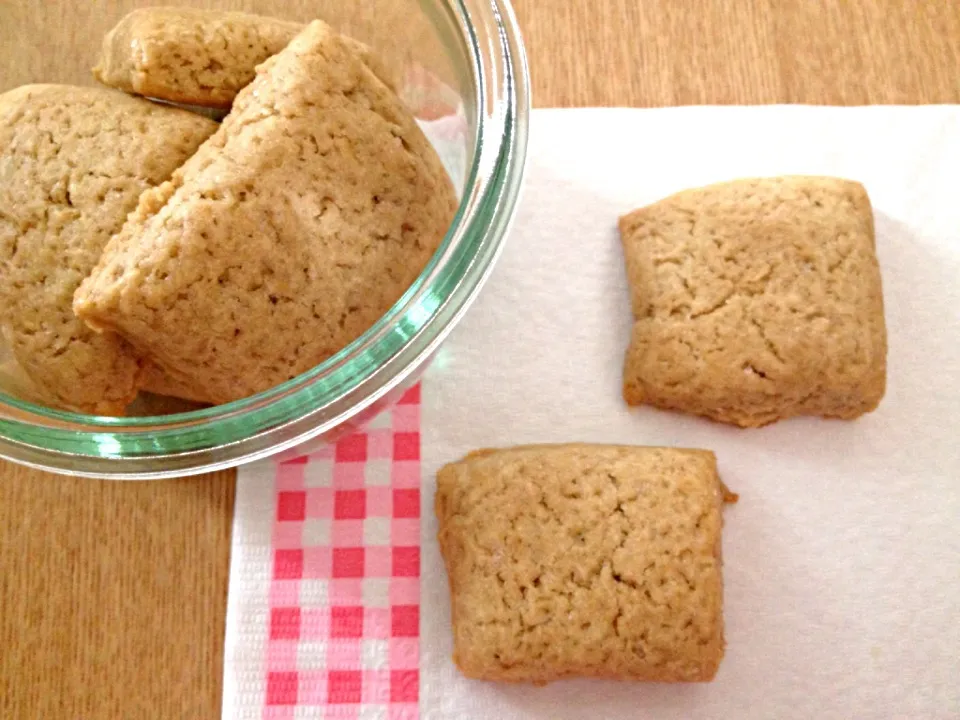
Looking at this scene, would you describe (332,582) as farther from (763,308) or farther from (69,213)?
(763,308)

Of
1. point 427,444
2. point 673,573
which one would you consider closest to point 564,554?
point 673,573

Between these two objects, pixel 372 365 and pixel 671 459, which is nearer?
pixel 372 365

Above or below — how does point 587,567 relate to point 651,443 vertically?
below

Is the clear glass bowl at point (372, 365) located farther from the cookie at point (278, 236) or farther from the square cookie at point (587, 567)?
the square cookie at point (587, 567)

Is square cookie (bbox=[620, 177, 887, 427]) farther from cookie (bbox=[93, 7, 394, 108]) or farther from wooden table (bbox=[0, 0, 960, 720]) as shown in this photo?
cookie (bbox=[93, 7, 394, 108])

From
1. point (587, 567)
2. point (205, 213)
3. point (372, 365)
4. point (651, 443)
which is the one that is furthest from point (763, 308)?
point (205, 213)

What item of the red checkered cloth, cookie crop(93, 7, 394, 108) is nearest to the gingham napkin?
the red checkered cloth
